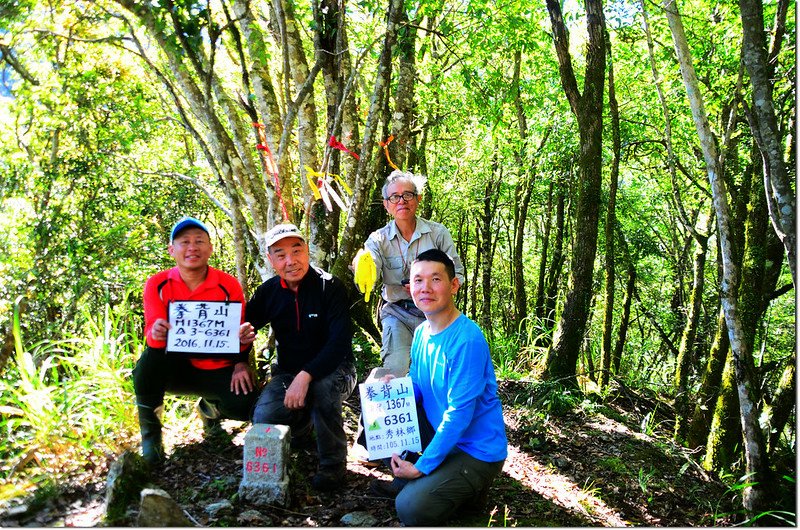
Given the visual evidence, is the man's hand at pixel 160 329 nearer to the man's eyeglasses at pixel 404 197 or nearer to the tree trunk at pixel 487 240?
the man's eyeglasses at pixel 404 197

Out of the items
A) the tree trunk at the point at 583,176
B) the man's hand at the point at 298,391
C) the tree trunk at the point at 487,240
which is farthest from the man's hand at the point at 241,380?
the tree trunk at the point at 487,240

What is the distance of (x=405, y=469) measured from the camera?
2.98 m

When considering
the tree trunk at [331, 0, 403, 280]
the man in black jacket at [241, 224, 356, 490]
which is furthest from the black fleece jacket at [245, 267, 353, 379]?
the tree trunk at [331, 0, 403, 280]

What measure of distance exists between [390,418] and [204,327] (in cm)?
134

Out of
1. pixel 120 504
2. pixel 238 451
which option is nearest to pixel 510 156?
pixel 238 451

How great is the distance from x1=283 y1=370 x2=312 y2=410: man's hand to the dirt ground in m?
0.39

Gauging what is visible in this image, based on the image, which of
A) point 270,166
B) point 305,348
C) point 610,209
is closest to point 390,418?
point 305,348

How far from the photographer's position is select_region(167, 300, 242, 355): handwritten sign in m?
3.58

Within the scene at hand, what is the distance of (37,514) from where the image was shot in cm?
284

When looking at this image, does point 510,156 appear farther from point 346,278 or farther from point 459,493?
point 459,493

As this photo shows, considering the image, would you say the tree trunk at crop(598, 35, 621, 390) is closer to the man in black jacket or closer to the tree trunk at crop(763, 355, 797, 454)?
the tree trunk at crop(763, 355, 797, 454)

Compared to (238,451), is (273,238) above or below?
above

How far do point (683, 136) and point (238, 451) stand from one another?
363 inches

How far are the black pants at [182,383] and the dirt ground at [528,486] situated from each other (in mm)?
→ 342
